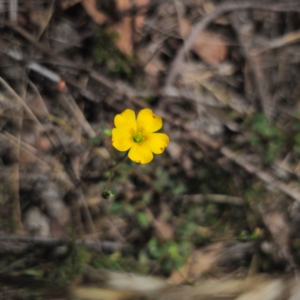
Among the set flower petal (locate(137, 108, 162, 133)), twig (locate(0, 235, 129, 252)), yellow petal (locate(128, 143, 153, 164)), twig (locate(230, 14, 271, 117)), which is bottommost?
twig (locate(0, 235, 129, 252))

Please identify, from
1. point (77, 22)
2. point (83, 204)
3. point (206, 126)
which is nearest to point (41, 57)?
point (77, 22)

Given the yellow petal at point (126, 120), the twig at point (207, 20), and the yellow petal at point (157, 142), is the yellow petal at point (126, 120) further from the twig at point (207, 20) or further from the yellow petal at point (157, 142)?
the twig at point (207, 20)

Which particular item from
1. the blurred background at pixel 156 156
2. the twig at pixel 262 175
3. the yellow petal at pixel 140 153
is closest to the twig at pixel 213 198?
the blurred background at pixel 156 156

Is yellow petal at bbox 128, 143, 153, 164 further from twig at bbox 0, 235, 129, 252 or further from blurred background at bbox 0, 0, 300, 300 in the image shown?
twig at bbox 0, 235, 129, 252

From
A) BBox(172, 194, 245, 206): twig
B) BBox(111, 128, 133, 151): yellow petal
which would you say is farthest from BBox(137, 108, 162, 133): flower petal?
BBox(172, 194, 245, 206): twig

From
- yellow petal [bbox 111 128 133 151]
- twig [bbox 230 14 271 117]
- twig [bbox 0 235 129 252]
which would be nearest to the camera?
yellow petal [bbox 111 128 133 151]

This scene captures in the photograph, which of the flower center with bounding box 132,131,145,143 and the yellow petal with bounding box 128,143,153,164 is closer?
the yellow petal with bounding box 128,143,153,164

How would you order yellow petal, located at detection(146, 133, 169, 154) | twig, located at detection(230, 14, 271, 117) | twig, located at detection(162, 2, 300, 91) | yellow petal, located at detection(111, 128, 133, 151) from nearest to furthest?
yellow petal, located at detection(111, 128, 133, 151), yellow petal, located at detection(146, 133, 169, 154), twig, located at detection(162, 2, 300, 91), twig, located at detection(230, 14, 271, 117)

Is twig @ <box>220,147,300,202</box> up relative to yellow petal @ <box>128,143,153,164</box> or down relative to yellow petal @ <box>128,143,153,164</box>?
up
